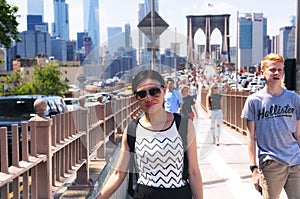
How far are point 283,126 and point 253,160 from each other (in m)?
0.40

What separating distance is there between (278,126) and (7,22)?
2285 cm

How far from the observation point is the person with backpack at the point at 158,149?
3441 mm

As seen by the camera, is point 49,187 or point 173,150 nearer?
point 173,150

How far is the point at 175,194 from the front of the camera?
11.4 ft

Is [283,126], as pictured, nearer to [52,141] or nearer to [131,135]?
[131,135]

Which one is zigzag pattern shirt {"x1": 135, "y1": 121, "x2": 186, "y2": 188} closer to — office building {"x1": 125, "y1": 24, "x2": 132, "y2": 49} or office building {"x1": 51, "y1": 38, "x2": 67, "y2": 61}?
office building {"x1": 125, "y1": 24, "x2": 132, "y2": 49}

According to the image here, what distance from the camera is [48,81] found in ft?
192

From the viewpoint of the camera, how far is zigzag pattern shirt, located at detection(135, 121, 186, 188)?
3.43 meters

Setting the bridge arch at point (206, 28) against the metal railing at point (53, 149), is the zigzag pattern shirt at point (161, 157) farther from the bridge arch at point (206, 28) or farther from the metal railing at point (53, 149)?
the metal railing at point (53, 149)

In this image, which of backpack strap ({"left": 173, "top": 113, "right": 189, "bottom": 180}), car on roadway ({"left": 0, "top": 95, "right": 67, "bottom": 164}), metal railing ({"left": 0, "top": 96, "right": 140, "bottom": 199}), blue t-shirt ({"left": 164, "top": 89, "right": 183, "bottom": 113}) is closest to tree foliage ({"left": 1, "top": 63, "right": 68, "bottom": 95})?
car on roadway ({"left": 0, "top": 95, "right": 67, "bottom": 164})

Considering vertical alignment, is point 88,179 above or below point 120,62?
below

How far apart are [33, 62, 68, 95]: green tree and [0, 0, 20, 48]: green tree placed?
30.3 m

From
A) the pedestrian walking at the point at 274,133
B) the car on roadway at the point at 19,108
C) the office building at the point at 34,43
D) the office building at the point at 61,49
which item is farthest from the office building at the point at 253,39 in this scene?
the pedestrian walking at the point at 274,133

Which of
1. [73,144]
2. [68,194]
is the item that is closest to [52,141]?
[73,144]
